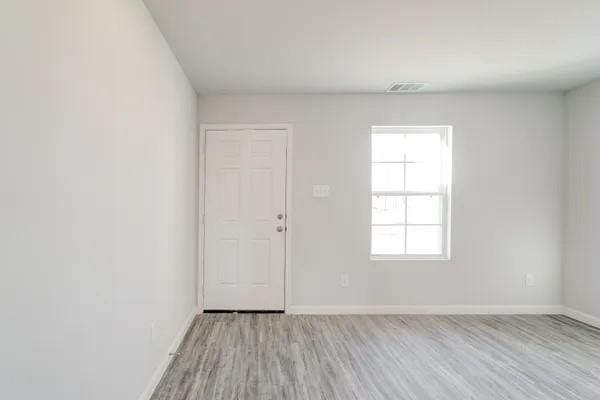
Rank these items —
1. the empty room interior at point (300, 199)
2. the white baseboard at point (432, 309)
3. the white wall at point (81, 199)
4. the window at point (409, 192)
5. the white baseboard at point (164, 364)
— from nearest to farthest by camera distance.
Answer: the white wall at point (81, 199) → the empty room interior at point (300, 199) → the white baseboard at point (164, 364) → the white baseboard at point (432, 309) → the window at point (409, 192)

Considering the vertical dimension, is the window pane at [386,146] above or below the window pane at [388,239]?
above

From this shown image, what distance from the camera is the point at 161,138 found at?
2.48 m

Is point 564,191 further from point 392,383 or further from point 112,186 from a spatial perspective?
point 112,186

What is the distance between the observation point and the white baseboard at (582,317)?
11.2 feet

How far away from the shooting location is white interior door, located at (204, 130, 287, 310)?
12.4 ft

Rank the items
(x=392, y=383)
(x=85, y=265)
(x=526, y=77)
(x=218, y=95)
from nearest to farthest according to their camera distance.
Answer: (x=85, y=265)
(x=392, y=383)
(x=526, y=77)
(x=218, y=95)

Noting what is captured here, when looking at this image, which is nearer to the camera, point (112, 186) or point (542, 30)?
point (112, 186)

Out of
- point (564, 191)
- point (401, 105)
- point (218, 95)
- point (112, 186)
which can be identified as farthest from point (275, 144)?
point (564, 191)

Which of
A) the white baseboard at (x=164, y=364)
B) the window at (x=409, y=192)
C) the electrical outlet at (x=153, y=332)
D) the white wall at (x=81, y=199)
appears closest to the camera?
the white wall at (x=81, y=199)

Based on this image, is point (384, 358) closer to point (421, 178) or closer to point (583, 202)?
point (421, 178)

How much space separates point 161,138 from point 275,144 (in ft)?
4.98

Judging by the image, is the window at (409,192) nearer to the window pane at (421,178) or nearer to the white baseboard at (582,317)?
the window pane at (421,178)

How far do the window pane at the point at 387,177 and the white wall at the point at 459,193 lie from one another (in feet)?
0.55

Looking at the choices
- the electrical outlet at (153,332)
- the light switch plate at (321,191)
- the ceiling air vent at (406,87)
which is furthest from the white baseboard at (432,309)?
the ceiling air vent at (406,87)
